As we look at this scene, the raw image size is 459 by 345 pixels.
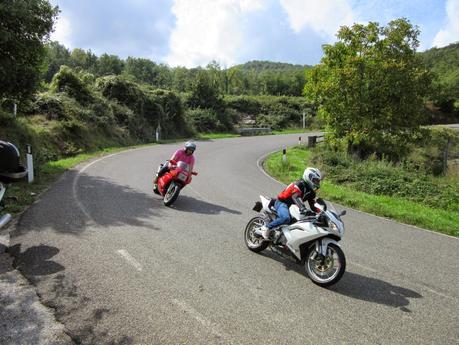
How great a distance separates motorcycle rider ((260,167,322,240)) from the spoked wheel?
3.76m

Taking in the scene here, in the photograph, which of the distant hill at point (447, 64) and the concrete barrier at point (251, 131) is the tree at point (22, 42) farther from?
the distant hill at point (447, 64)

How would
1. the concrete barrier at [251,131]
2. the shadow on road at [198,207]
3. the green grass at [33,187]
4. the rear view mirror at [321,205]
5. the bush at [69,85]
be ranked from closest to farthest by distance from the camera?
the rear view mirror at [321,205] → the green grass at [33,187] → the shadow on road at [198,207] → the bush at [69,85] → the concrete barrier at [251,131]

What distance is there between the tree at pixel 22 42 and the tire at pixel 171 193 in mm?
6724

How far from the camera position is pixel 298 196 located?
664 centimetres

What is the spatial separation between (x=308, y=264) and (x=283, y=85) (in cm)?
10214

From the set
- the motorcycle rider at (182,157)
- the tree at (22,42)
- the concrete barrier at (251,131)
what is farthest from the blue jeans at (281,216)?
the concrete barrier at (251,131)

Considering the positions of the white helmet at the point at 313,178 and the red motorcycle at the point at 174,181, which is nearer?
the white helmet at the point at 313,178

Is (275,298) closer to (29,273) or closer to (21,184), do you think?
(29,273)

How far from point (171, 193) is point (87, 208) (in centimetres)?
210

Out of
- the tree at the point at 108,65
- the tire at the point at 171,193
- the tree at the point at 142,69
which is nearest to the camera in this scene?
the tire at the point at 171,193

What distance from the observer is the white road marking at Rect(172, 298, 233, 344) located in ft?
14.5

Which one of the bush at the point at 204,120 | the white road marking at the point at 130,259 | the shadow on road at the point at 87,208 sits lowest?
the white road marking at the point at 130,259

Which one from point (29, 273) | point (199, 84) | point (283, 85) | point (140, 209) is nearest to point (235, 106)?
point (199, 84)

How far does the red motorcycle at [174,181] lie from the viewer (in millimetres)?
10297
